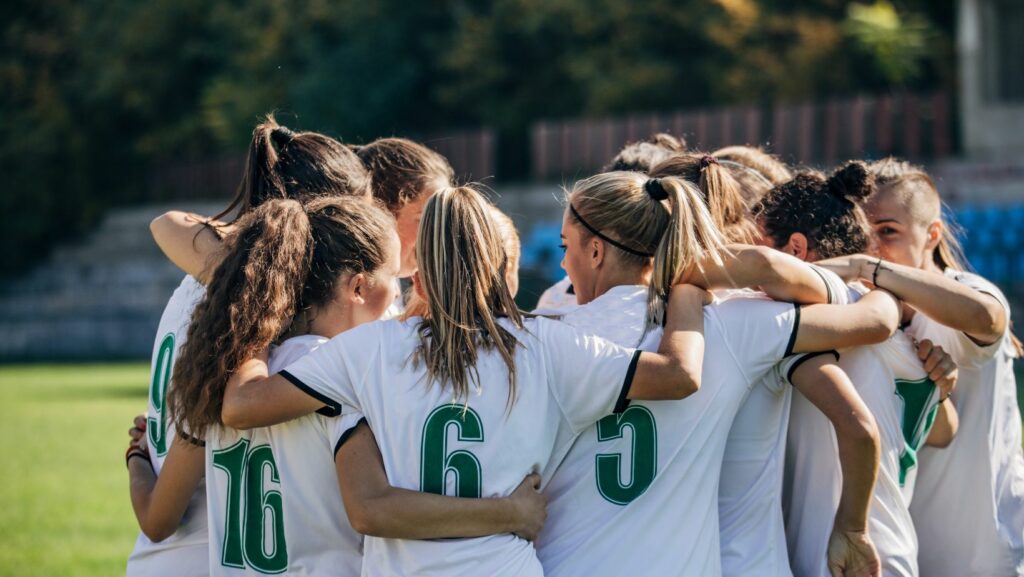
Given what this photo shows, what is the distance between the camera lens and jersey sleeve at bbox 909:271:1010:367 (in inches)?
133

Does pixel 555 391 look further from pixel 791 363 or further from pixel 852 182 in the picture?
pixel 852 182

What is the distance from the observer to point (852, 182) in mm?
3309

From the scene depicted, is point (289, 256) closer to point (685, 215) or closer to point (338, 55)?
point (685, 215)

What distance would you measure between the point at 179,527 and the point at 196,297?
2.08 feet

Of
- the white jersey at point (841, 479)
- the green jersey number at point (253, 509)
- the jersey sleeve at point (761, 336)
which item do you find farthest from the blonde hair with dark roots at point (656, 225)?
the green jersey number at point (253, 509)

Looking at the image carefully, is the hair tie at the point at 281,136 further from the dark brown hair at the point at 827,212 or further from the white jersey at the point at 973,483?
the white jersey at the point at 973,483

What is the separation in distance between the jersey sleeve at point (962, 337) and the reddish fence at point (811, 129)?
41.9ft

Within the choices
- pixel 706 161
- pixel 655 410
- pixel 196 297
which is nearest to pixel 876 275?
pixel 706 161

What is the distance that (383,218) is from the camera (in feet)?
10.2

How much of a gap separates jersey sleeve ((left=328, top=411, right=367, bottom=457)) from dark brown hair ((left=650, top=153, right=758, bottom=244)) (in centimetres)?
117

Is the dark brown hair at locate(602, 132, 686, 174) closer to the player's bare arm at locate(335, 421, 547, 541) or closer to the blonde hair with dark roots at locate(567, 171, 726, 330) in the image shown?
the blonde hair with dark roots at locate(567, 171, 726, 330)

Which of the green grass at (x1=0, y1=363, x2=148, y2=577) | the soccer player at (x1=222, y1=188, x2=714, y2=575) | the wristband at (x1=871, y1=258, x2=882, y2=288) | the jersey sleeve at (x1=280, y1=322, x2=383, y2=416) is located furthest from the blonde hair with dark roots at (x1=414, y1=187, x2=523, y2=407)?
the green grass at (x1=0, y1=363, x2=148, y2=577)

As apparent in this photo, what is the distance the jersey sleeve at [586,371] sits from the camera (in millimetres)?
2712

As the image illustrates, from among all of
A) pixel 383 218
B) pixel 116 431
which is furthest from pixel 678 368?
pixel 116 431
